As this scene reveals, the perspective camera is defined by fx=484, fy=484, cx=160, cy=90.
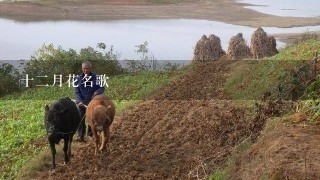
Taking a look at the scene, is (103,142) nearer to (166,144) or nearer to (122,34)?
(166,144)

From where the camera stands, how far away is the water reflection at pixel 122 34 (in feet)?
122

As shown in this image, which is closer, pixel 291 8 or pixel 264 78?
pixel 264 78

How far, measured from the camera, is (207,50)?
2920cm

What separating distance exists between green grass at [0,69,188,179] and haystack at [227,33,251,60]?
4.08 m

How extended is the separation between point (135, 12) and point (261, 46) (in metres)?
28.3

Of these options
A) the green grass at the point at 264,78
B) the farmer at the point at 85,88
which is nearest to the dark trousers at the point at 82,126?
the farmer at the point at 85,88

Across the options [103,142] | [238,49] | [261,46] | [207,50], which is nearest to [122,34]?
[207,50]

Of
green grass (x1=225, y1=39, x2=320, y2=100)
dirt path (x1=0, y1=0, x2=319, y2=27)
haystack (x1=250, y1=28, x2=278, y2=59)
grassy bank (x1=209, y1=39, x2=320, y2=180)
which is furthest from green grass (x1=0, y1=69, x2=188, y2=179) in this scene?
dirt path (x1=0, y1=0, x2=319, y2=27)

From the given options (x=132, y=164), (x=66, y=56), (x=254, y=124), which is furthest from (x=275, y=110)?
(x=66, y=56)

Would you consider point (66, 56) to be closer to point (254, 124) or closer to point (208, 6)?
point (254, 124)

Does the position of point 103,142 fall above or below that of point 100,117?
below

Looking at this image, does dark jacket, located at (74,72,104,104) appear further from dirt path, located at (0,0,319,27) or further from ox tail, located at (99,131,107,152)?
dirt path, located at (0,0,319,27)

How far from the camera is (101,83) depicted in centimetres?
1079

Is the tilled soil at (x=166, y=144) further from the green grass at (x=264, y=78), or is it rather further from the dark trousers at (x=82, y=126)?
the green grass at (x=264, y=78)
